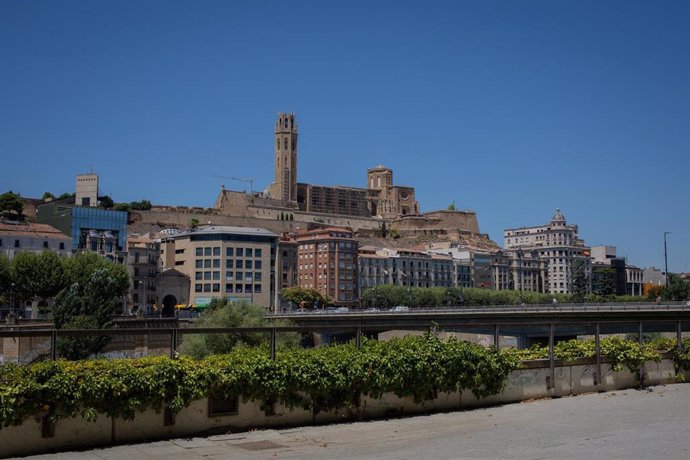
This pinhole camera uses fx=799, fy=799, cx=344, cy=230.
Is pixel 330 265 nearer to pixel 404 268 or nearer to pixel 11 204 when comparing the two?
pixel 404 268

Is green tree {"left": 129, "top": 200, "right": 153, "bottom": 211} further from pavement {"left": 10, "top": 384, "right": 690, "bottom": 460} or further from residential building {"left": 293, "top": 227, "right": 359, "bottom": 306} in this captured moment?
pavement {"left": 10, "top": 384, "right": 690, "bottom": 460}

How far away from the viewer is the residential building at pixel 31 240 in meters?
105

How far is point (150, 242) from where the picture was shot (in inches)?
5231

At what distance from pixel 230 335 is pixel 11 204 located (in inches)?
5964

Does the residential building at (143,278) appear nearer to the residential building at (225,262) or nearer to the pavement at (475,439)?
the residential building at (225,262)

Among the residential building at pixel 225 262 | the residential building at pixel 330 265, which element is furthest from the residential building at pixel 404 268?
the residential building at pixel 225 262

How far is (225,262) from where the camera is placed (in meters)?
128

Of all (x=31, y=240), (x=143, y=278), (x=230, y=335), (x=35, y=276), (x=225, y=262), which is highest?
(x=31, y=240)

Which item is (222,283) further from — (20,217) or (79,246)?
(20,217)

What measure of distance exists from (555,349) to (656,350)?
4154 millimetres

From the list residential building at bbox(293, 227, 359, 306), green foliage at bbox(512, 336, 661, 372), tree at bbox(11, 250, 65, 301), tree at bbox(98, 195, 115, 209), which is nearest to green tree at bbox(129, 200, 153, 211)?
tree at bbox(98, 195, 115, 209)

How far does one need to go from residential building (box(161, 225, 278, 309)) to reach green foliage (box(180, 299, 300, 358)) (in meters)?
23.5

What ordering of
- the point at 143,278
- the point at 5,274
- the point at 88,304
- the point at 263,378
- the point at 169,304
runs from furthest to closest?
the point at 169,304 < the point at 143,278 < the point at 5,274 < the point at 88,304 < the point at 263,378

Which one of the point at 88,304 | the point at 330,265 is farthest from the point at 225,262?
the point at 88,304
